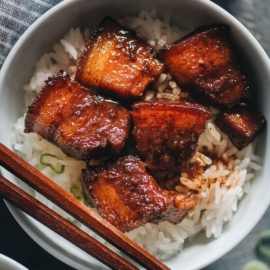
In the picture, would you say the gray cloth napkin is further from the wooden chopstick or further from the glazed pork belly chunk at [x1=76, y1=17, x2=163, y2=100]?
the wooden chopstick

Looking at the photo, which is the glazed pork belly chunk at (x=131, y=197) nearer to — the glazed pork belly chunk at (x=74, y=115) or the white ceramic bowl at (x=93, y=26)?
the glazed pork belly chunk at (x=74, y=115)

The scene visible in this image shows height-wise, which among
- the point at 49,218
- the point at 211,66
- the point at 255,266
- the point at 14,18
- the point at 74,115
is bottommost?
the point at 255,266

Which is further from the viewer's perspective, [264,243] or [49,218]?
[264,243]

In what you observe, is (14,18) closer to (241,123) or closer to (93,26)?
(93,26)

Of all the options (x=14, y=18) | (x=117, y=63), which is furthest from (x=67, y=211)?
(x=14, y=18)

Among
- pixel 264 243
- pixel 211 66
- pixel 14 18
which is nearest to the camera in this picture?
pixel 211 66

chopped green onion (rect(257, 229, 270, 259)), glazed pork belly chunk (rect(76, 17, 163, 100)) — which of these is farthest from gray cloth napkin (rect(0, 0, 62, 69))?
chopped green onion (rect(257, 229, 270, 259))

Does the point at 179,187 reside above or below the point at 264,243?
above
